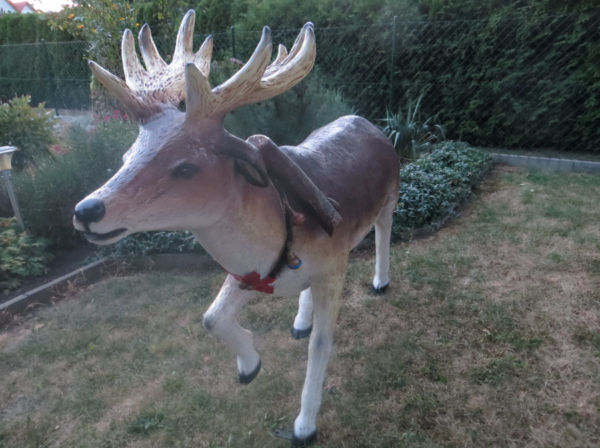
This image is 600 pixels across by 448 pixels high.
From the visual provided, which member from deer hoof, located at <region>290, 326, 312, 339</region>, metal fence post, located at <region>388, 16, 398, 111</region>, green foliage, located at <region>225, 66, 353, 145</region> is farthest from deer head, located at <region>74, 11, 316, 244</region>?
metal fence post, located at <region>388, 16, 398, 111</region>

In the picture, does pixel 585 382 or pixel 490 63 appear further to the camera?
pixel 490 63

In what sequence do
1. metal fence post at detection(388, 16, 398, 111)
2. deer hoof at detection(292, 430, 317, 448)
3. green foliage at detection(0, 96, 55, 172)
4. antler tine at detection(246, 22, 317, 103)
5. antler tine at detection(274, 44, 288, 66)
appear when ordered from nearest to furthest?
antler tine at detection(246, 22, 317, 103), antler tine at detection(274, 44, 288, 66), deer hoof at detection(292, 430, 317, 448), green foliage at detection(0, 96, 55, 172), metal fence post at detection(388, 16, 398, 111)

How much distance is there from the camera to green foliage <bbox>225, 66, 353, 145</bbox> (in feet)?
17.6

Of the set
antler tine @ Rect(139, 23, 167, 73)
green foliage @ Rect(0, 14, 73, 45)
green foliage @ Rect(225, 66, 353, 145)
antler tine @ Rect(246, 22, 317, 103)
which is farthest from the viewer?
green foliage @ Rect(0, 14, 73, 45)

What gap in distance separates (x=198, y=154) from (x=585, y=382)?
258 cm

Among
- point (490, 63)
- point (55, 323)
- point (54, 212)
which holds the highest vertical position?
point (490, 63)

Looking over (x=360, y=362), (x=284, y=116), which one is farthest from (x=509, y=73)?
(x=360, y=362)

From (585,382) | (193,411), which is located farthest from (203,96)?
(585,382)

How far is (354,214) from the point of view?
2326 mm

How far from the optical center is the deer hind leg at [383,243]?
3.09 metres

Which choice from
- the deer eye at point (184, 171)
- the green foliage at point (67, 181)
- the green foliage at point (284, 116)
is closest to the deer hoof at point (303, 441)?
the deer eye at point (184, 171)

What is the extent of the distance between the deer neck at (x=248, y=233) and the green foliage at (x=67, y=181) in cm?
358

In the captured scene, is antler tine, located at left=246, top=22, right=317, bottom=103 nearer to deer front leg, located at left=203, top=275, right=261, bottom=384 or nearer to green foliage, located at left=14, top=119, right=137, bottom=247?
deer front leg, located at left=203, top=275, right=261, bottom=384

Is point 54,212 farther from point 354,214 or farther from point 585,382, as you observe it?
point 585,382
